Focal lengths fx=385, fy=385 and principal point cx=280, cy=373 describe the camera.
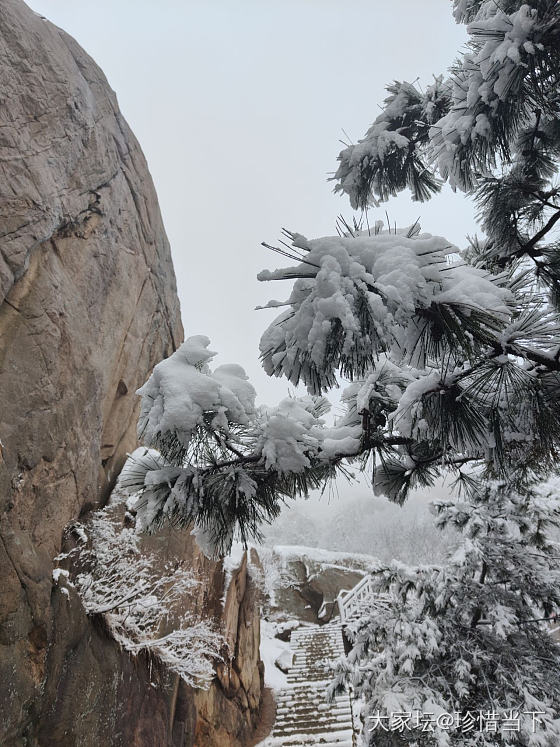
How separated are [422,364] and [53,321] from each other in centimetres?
547

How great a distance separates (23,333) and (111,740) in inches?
187

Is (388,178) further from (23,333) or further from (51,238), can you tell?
(51,238)

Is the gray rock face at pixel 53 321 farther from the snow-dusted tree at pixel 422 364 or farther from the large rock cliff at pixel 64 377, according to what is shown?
the snow-dusted tree at pixel 422 364

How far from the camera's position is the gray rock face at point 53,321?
12.8 ft

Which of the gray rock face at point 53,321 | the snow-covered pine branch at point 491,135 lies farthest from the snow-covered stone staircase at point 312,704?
the snow-covered pine branch at point 491,135

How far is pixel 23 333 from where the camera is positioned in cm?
480

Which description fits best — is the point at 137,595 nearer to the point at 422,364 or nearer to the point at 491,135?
the point at 422,364

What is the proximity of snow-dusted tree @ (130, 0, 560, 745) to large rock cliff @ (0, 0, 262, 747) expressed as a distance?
313 centimetres

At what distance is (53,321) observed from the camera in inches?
206

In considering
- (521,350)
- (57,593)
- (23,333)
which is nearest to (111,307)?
(23,333)

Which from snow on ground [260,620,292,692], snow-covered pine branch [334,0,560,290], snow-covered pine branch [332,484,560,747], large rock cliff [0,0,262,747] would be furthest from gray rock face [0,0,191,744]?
snow on ground [260,620,292,692]

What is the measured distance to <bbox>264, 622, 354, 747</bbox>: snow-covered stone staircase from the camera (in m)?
6.77

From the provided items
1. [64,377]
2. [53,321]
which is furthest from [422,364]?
[53,321]

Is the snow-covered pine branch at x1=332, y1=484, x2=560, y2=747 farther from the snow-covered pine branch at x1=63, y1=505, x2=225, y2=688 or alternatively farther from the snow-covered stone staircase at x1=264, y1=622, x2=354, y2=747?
the snow-covered pine branch at x1=63, y1=505, x2=225, y2=688
